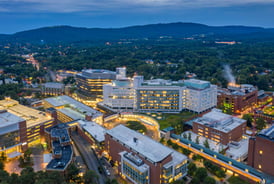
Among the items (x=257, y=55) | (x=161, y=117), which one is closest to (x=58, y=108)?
(x=161, y=117)

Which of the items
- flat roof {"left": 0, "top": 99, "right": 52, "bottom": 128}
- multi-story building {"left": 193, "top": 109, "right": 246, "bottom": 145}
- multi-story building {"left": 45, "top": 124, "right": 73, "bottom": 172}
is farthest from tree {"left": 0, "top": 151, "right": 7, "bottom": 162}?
multi-story building {"left": 193, "top": 109, "right": 246, "bottom": 145}

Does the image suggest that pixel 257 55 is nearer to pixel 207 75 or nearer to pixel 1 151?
pixel 207 75

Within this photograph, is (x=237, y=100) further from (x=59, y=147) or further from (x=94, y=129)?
(x=59, y=147)

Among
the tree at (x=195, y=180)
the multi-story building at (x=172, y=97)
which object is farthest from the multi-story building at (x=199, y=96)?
the tree at (x=195, y=180)

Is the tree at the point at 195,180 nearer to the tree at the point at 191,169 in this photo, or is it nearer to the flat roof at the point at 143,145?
the tree at the point at 191,169

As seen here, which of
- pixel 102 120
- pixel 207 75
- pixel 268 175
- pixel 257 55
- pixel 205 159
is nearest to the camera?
pixel 268 175

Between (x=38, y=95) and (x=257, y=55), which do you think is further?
(x=257, y=55)

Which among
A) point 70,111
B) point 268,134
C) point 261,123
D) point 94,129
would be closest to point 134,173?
point 94,129

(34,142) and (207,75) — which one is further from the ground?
(207,75)
